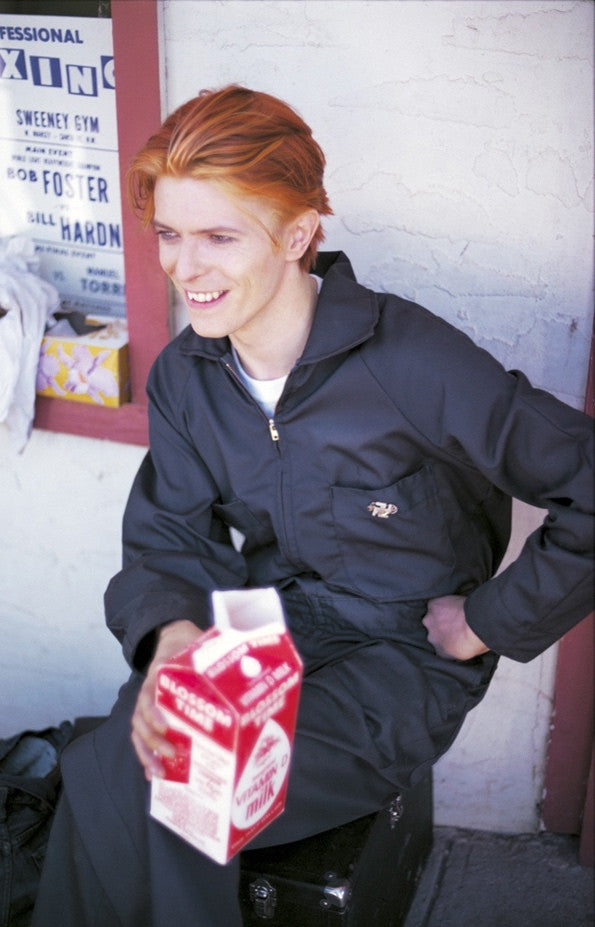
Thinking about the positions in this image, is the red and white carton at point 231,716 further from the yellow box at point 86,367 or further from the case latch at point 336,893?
the yellow box at point 86,367

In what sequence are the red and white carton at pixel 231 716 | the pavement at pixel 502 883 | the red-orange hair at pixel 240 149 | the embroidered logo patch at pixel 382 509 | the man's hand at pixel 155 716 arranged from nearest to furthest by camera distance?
the red and white carton at pixel 231 716 < the man's hand at pixel 155 716 < the red-orange hair at pixel 240 149 < the embroidered logo patch at pixel 382 509 < the pavement at pixel 502 883

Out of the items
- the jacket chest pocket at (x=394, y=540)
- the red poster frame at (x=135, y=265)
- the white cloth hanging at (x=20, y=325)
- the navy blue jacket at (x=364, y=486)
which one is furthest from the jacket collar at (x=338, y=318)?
the white cloth hanging at (x=20, y=325)

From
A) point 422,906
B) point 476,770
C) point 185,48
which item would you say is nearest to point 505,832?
point 476,770

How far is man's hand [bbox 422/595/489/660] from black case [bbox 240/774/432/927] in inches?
14.3

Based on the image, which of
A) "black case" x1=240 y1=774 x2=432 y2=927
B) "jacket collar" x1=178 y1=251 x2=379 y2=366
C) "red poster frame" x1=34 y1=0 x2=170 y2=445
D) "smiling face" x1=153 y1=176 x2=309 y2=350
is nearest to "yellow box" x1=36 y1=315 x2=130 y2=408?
"red poster frame" x1=34 y1=0 x2=170 y2=445

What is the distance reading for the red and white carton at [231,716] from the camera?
4.59ft

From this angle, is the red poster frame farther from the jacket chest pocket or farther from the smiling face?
the jacket chest pocket

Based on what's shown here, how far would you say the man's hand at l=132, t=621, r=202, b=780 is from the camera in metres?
1.55

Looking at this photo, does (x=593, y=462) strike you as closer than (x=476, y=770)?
Yes

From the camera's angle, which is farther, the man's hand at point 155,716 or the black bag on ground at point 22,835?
the black bag on ground at point 22,835

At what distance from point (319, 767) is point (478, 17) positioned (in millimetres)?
1562

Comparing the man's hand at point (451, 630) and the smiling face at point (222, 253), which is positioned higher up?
the smiling face at point (222, 253)

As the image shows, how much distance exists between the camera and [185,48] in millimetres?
2369

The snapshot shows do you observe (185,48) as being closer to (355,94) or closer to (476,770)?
(355,94)
